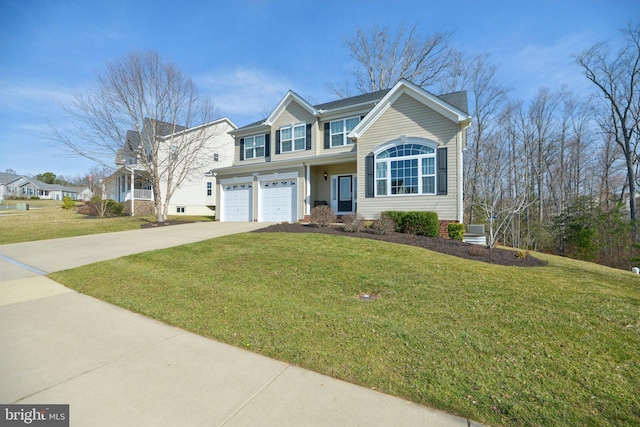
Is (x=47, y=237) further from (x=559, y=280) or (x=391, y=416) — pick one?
(x=559, y=280)

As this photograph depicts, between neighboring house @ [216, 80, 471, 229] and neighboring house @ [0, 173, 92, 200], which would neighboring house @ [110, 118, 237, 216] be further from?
neighboring house @ [0, 173, 92, 200]

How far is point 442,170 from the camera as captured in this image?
11648 mm

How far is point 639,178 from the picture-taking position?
64.2 feet

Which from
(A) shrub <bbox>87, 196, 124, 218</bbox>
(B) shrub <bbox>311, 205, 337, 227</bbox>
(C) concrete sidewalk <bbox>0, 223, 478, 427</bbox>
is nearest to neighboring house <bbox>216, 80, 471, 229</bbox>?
(B) shrub <bbox>311, 205, 337, 227</bbox>

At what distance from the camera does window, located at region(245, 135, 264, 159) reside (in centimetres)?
1914

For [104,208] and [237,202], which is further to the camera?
[104,208]

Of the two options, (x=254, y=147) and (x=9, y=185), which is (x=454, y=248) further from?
(x=9, y=185)

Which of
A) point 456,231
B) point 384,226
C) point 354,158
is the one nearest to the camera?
point 384,226

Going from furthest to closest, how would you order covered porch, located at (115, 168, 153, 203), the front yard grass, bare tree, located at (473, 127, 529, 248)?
covered porch, located at (115, 168, 153, 203) < bare tree, located at (473, 127, 529, 248) < the front yard grass

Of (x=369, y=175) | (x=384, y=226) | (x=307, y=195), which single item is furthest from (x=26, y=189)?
(x=384, y=226)

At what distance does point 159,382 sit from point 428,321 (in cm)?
325

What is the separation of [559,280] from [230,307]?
632 cm

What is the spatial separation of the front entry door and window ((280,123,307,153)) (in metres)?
3.27

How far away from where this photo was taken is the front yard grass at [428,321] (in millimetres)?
2521
